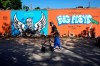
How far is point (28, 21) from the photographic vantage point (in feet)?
82.7

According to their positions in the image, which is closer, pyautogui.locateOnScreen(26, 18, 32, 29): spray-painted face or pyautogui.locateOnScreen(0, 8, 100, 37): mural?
pyautogui.locateOnScreen(0, 8, 100, 37): mural

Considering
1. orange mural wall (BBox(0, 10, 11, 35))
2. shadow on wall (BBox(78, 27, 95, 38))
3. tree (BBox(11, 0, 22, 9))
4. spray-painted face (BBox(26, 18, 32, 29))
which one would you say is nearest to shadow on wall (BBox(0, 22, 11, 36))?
orange mural wall (BBox(0, 10, 11, 35))

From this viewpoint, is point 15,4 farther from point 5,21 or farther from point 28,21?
point 28,21

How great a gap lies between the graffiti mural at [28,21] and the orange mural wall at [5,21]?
46 cm

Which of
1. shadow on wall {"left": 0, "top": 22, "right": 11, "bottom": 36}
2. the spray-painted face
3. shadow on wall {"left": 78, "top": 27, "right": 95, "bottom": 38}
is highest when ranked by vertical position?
the spray-painted face

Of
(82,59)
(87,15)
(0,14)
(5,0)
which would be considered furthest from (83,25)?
(5,0)

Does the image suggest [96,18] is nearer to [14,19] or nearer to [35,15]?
[35,15]

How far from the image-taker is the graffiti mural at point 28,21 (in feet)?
81.9

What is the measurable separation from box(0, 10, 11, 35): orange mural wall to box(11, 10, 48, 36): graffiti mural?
1.50ft

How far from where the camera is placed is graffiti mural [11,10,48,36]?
81.9 ft

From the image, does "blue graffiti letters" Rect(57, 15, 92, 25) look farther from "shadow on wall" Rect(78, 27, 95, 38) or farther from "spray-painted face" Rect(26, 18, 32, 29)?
"spray-painted face" Rect(26, 18, 32, 29)

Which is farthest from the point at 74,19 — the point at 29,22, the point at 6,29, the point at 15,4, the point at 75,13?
the point at 15,4

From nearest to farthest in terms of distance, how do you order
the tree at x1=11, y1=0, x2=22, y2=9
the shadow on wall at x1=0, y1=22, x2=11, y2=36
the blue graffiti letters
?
the blue graffiti letters, the shadow on wall at x1=0, y1=22, x2=11, y2=36, the tree at x1=11, y1=0, x2=22, y2=9

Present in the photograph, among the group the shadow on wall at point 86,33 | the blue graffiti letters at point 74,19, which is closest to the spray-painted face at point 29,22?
the blue graffiti letters at point 74,19
